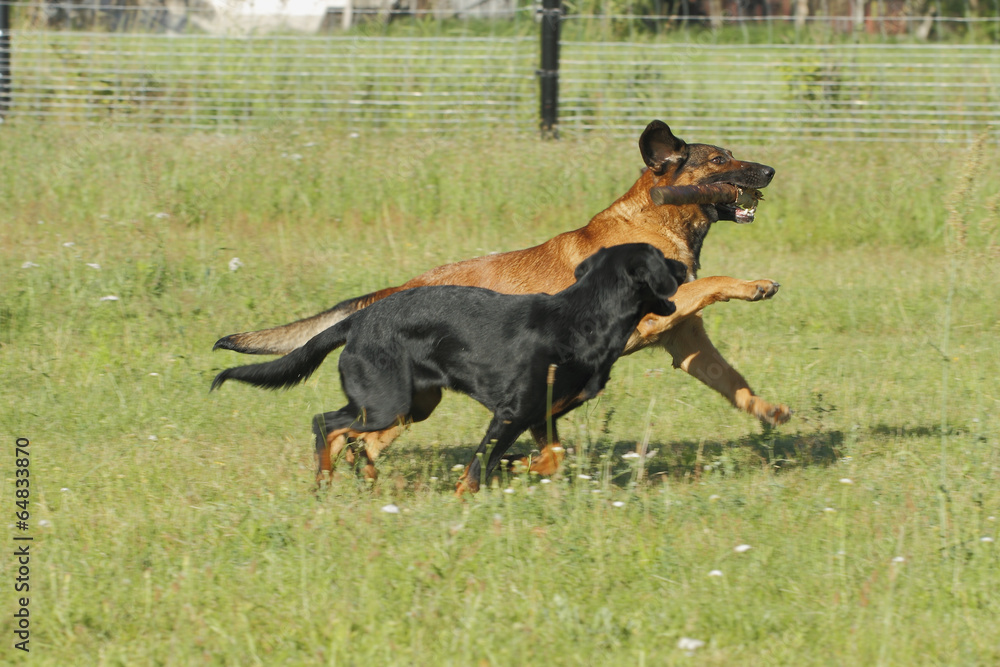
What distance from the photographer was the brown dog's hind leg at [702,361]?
18.3 ft

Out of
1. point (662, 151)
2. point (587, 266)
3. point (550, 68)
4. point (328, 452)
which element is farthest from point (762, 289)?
point (550, 68)

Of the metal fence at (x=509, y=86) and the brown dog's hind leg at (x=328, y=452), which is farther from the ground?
the metal fence at (x=509, y=86)

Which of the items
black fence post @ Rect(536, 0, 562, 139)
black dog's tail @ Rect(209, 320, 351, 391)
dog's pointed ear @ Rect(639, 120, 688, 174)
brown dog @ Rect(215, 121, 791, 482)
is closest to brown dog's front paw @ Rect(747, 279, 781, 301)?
brown dog @ Rect(215, 121, 791, 482)

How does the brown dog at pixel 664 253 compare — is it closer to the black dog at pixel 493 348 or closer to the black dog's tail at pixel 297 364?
the black dog's tail at pixel 297 364

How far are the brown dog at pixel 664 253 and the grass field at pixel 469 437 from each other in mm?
394

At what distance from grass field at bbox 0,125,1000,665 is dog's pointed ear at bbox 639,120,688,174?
1434mm

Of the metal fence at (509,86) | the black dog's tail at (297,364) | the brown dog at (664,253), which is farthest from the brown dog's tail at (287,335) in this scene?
the metal fence at (509,86)

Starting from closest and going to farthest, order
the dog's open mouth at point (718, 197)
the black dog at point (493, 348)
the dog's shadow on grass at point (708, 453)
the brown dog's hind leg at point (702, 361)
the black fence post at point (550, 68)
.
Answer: the black dog at point (493, 348) < the dog's shadow on grass at point (708, 453) < the dog's open mouth at point (718, 197) < the brown dog's hind leg at point (702, 361) < the black fence post at point (550, 68)

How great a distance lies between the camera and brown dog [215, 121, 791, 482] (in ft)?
17.9

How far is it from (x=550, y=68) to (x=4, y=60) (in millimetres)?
6330

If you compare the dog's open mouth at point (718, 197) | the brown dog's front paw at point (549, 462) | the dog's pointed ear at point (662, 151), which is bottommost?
the brown dog's front paw at point (549, 462)

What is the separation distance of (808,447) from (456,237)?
16.7 ft

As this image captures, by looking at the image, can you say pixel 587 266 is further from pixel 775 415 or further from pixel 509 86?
pixel 509 86

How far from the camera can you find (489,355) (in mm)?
4668
